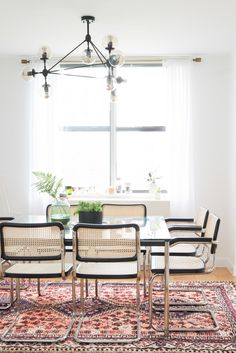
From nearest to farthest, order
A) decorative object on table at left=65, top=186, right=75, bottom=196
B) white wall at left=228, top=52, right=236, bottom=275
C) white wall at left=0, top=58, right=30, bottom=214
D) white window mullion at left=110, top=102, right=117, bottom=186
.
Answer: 1. white wall at left=228, top=52, right=236, bottom=275
2. decorative object on table at left=65, top=186, right=75, bottom=196
3. white wall at left=0, top=58, right=30, bottom=214
4. white window mullion at left=110, top=102, right=117, bottom=186

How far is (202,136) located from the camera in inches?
209

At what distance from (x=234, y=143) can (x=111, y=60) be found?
2257mm

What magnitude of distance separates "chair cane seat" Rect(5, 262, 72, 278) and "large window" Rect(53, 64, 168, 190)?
7.02 ft

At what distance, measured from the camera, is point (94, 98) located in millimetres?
5492

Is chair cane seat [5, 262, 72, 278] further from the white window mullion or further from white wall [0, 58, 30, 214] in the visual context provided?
the white window mullion

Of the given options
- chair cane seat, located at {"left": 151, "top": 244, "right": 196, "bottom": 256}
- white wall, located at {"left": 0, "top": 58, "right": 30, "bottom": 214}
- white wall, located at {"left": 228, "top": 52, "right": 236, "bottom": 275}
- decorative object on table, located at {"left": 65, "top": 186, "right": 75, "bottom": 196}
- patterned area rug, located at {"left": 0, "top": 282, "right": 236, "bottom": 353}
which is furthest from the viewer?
white wall, located at {"left": 0, "top": 58, "right": 30, "bottom": 214}

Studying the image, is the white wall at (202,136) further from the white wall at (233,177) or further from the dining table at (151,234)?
the dining table at (151,234)

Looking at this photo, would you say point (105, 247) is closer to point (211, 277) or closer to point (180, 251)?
point (180, 251)

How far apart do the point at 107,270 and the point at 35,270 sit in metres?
0.57

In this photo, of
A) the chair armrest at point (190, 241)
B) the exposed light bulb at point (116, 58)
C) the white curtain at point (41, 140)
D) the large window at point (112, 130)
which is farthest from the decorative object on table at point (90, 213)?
the large window at point (112, 130)

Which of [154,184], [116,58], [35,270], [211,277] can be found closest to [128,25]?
[116,58]

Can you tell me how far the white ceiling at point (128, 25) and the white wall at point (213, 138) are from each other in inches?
11.4

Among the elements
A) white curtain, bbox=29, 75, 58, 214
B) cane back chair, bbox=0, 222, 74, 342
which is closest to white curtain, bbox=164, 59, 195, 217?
white curtain, bbox=29, 75, 58, 214

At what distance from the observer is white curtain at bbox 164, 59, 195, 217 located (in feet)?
17.1
